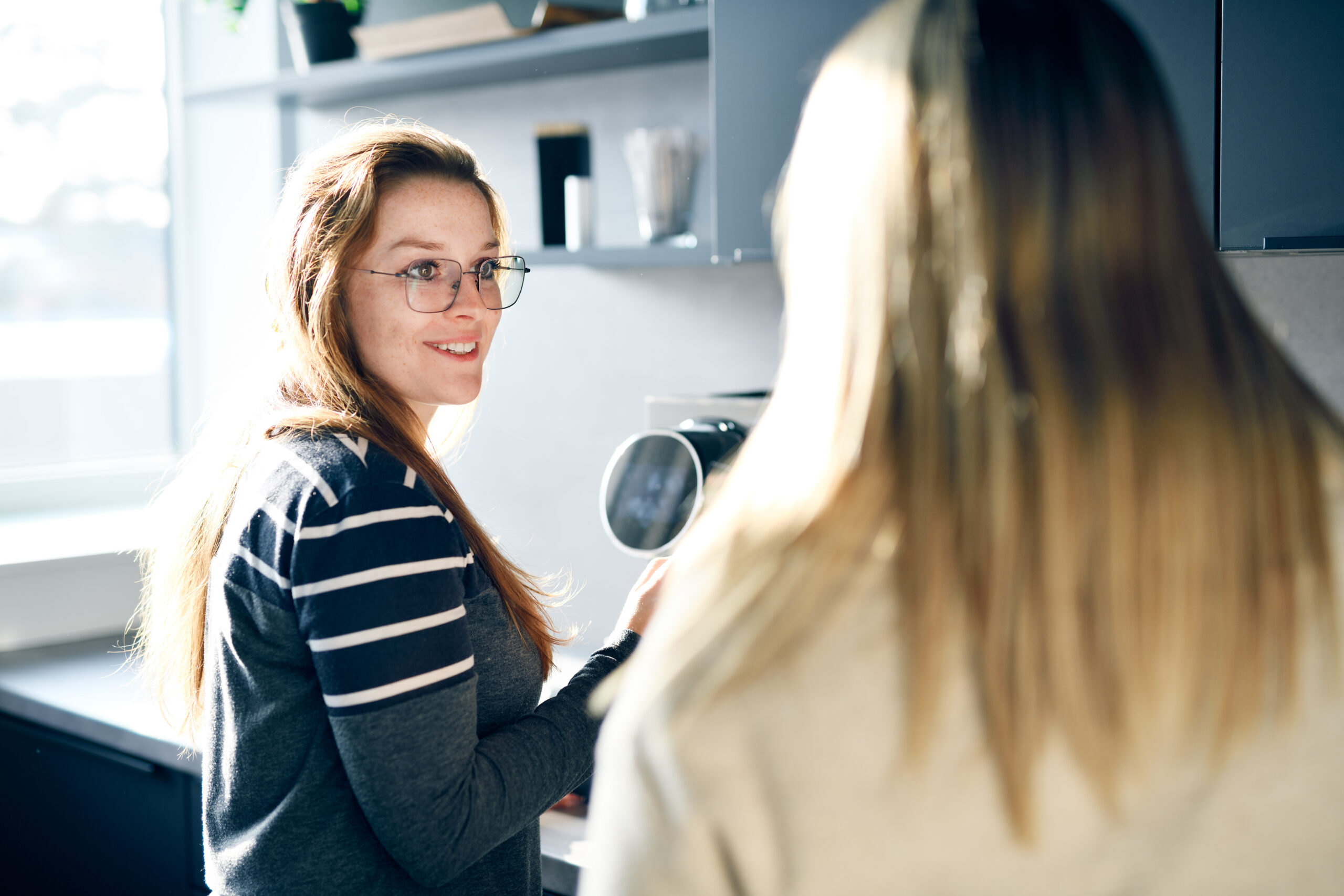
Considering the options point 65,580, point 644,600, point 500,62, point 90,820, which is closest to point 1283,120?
point 644,600

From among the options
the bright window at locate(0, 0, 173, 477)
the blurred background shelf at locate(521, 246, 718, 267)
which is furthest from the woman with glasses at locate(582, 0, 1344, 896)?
the bright window at locate(0, 0, 173, 477)

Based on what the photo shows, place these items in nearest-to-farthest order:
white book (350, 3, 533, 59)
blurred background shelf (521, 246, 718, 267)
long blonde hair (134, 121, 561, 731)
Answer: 1. long blonde hair (134, 121, 561, 731)
2. blurred background shelf (521, 246, 718, 267)
3. white book (350, 3, 533, 59)

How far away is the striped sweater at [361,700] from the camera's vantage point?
85 centimetres

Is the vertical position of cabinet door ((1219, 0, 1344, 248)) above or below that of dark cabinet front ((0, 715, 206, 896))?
above

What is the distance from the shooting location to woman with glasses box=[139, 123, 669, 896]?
2.83 feet

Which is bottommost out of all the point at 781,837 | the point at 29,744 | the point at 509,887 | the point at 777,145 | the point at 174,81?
the point at 29,744

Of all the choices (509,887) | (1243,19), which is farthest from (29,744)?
(1243,19)

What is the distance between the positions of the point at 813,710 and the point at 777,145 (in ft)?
3.63

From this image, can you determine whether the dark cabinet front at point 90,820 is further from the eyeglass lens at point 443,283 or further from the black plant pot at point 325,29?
the black plant pot at point 325,29

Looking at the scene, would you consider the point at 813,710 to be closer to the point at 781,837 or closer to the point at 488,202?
the point at 781,837

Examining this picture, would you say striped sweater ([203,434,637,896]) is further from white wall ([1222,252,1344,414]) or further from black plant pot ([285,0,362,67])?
black plant pot ([285,0,362,67])

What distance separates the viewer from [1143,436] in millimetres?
521

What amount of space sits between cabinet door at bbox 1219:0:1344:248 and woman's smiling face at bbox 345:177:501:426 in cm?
82

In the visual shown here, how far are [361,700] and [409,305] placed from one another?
0.44 meters
